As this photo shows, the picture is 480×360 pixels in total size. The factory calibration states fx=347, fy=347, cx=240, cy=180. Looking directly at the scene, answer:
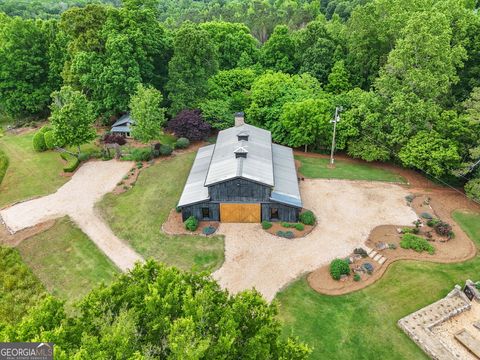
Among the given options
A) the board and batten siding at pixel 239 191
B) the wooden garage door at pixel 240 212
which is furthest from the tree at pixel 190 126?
the wooden garage door at pixel 240 212

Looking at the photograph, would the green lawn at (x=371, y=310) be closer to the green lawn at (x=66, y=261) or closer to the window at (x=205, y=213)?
the window at (x=205, y=213)

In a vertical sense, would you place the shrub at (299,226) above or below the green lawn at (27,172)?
above

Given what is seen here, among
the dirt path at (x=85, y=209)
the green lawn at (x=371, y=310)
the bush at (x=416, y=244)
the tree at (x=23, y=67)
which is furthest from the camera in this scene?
the tree at (x=23, y=67)

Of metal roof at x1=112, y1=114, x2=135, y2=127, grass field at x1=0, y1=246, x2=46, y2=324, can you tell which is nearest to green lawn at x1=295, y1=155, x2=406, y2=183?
metal roof at x1=112, y1=114, x2=135, y2=127

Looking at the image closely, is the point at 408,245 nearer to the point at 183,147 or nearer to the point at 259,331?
the point at 259,331

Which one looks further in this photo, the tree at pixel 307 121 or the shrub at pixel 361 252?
the tree at pixel 307 121

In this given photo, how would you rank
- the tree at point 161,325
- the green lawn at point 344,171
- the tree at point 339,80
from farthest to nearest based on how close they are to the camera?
the tree at point 339,80, the green lawn at point 344,171, the tree at point 161,325

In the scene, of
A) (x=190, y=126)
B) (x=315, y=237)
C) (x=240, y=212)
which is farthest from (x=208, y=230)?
(x=190, y=126)
